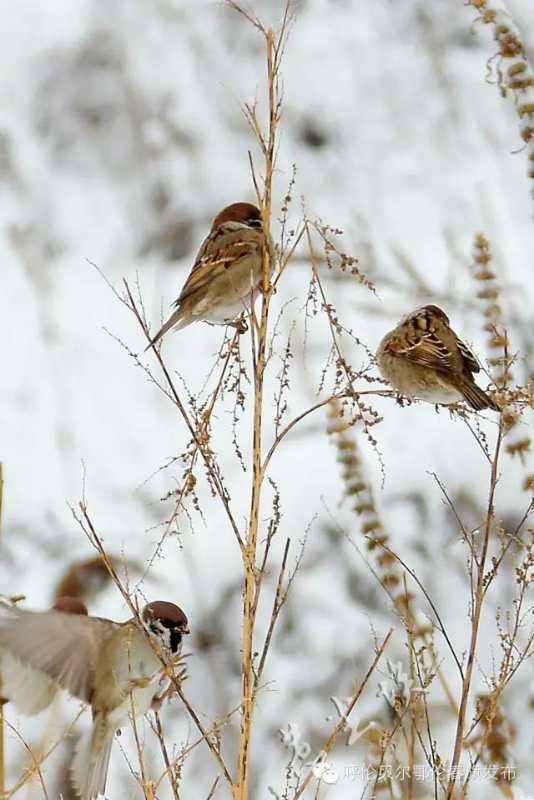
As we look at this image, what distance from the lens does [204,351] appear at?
2.60m

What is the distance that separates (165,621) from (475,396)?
0.61 metres

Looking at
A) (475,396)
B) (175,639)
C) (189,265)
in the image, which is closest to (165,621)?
(175,639)

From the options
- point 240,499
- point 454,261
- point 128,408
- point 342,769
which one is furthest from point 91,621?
point 454,261

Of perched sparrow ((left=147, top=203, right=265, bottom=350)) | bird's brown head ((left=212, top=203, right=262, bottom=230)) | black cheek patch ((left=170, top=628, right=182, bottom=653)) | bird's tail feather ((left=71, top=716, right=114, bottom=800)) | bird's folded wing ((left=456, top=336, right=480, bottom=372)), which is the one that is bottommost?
bird's tail feather ((left=71, top=716, right=114, bottom=800))

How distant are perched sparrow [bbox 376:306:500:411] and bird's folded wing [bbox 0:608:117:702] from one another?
618mm

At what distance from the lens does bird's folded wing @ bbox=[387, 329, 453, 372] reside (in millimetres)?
1726

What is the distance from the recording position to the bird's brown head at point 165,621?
1.12m

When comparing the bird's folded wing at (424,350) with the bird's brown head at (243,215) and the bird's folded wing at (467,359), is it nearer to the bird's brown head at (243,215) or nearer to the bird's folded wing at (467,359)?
the bird's folded wing at (467,359)

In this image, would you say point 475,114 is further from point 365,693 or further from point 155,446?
point 365,693

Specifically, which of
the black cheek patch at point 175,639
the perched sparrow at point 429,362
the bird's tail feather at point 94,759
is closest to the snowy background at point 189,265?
the perched sparrow at point 429,362

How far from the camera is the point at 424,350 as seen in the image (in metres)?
1.77

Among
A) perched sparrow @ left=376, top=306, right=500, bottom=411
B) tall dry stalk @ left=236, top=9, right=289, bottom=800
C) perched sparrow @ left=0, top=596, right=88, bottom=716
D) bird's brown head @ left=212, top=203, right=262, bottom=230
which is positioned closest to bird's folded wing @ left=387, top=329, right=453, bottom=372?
perched sparrow @ left=376, top=306, right=500, bottom=411

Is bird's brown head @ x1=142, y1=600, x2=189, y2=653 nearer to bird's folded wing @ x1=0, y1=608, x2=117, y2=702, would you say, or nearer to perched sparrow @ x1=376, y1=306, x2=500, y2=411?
bird's folded wing @ x1=0, y1=608, x2=117, y2=702

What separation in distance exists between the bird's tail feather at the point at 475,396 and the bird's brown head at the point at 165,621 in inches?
20.4
